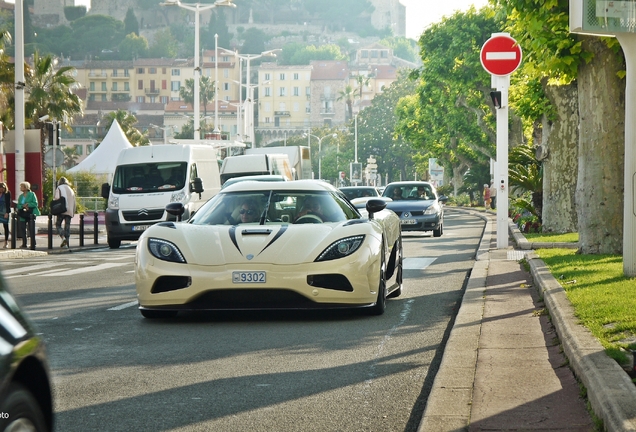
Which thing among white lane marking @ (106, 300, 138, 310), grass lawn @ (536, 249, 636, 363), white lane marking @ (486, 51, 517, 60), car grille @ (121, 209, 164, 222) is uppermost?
white lane marking @ (486, 51, 517, 60)

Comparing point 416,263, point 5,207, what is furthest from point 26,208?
point 416,263

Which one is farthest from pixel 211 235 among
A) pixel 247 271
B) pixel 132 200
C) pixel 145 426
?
pixel 132 200

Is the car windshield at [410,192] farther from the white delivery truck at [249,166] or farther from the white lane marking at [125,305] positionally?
the white lane marking at [125,305]

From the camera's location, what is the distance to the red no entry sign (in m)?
21.3

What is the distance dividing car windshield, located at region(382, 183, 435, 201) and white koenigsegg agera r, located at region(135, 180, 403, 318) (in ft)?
71.5

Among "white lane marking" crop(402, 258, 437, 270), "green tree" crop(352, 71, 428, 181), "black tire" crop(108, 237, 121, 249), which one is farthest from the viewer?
"green tree" crop(352, 71, 428, 181)

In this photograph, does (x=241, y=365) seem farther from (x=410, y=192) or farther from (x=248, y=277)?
(x=410, y=192)

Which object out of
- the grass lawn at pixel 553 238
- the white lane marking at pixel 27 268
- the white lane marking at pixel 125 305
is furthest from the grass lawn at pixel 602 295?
the white lane marking at pixel 27 268

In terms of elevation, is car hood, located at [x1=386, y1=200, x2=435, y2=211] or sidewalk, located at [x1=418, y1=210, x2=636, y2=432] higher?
car hood, located at [x1=386, y1=200, x2=435, y2=211]

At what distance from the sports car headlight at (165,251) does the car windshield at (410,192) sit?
2242 centimetres

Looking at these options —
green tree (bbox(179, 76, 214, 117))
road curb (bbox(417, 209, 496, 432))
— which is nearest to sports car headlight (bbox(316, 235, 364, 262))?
road curb (bbox(417, 209, 496, 432))

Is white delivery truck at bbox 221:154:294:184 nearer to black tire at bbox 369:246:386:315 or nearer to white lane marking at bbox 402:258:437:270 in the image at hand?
white lane marking at bbox 402:258:437:270

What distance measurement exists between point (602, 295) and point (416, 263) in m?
8.95

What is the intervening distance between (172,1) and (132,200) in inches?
1035
